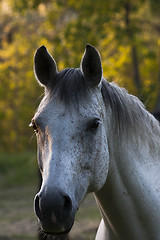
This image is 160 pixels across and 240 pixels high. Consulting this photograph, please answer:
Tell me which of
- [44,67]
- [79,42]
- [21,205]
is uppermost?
[44,67]

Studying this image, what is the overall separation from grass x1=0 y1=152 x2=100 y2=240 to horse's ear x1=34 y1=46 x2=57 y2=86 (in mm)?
1288

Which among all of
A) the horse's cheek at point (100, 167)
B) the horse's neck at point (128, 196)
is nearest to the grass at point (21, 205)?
the horse's neck at point (128, 196)

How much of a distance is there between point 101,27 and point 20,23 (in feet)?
17.3

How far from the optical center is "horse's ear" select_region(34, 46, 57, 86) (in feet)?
9.25

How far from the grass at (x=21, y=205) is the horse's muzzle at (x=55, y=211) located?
128 centimetres

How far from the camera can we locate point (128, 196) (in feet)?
9.21

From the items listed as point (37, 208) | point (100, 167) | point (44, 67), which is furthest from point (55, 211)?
point (44, 67)

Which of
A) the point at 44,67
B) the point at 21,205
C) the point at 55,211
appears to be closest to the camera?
the point at 55,211

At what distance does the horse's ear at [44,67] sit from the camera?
282 cm

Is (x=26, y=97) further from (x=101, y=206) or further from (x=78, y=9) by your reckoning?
(x=101, y=206)

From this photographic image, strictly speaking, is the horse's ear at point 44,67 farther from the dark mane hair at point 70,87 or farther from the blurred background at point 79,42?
the blurred background at point 79,42

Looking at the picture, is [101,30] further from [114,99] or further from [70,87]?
[70,87]

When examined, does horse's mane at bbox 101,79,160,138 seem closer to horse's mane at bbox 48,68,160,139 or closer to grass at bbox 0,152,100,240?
horse's mane at bbox 48,68,160,139

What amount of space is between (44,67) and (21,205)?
986 cm
